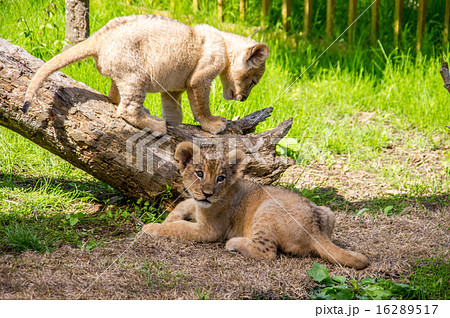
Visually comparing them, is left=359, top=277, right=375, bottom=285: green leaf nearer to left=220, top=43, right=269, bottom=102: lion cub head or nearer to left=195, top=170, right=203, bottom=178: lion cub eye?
left=195, top=170, right=203, bottom=178: lion cub eye

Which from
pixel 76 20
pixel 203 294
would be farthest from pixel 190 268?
pixel 76 20

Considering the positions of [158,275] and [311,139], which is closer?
[158,275]

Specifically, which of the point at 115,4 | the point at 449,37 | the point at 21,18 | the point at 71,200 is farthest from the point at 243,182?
the point at 449,37

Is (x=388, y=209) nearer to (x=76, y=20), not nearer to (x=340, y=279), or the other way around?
(x=340, y=279)

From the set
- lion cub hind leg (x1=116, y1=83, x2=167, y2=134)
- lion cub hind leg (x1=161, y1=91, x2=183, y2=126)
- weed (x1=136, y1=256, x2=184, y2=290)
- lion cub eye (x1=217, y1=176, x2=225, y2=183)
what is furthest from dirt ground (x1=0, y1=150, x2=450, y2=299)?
lion cub hind leg (x1=161, y1=91, x2=183, y2=126)

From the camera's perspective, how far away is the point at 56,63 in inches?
179

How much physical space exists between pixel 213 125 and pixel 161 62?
86 cm

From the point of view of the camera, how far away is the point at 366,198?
6.11 metres

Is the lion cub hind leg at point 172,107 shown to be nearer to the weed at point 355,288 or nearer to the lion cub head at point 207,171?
the lion cub head at point 207,171

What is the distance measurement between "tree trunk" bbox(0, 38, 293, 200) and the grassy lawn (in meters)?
0.36

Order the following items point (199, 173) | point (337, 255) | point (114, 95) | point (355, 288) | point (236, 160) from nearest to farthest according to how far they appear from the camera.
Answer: point (355, 288), point (337, 255), point (199, 173), point (236, 160), point (114, 95)

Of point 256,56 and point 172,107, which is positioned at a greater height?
point 256,56

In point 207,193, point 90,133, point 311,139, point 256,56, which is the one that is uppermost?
point 256,56

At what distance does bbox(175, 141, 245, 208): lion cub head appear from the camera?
4.57 m
